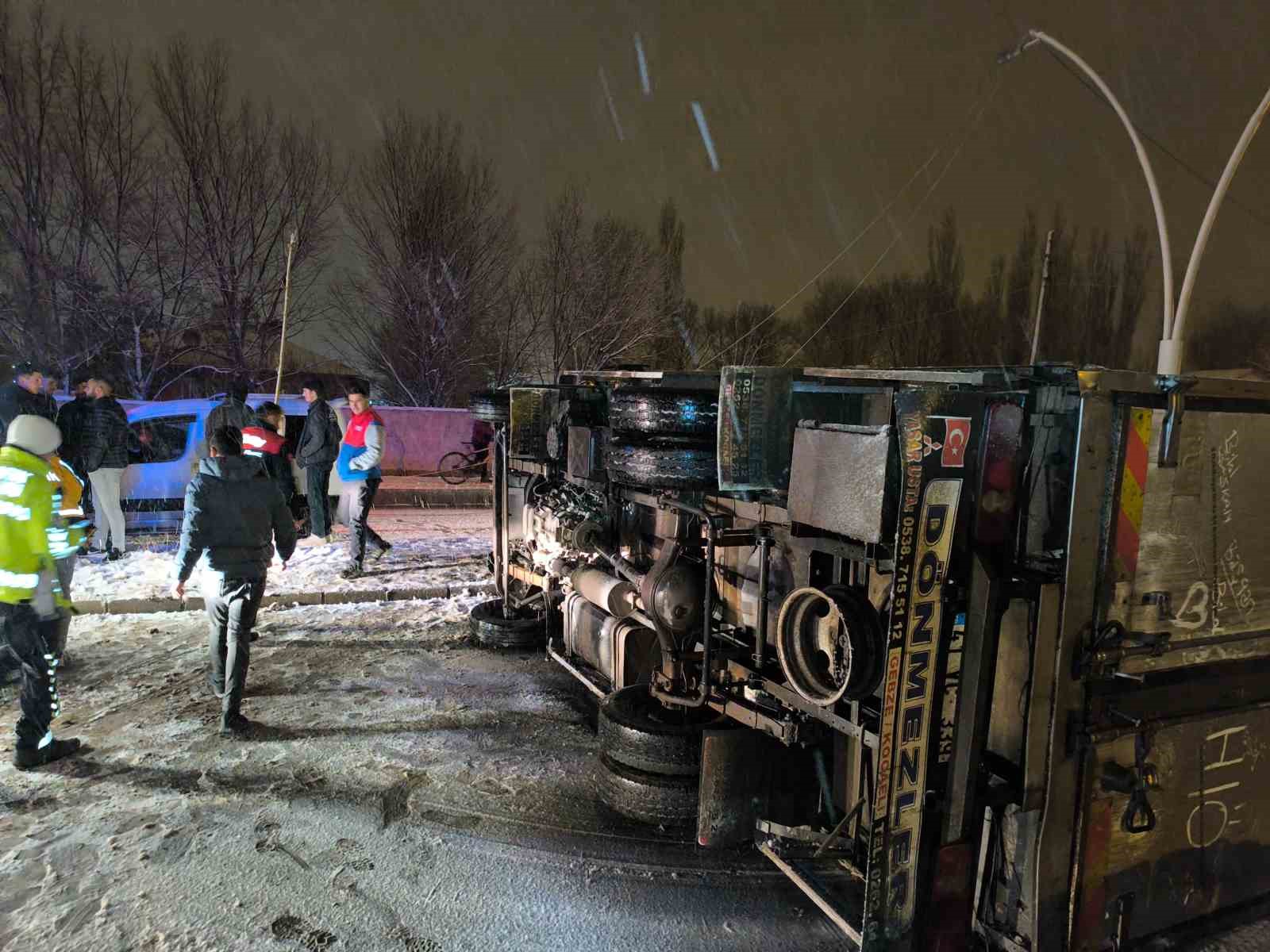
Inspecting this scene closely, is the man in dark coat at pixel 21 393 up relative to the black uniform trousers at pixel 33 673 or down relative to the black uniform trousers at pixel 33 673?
up

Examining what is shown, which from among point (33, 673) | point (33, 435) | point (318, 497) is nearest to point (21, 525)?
point (33, 435)

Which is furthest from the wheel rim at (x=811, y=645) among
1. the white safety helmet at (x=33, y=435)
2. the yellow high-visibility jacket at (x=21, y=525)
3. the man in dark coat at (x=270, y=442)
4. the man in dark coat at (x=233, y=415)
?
the man in dark coat at (x=233, y=415)

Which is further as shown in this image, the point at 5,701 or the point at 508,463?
the point at 508,463

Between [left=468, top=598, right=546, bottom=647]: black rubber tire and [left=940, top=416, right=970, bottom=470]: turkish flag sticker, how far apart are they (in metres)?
4.88

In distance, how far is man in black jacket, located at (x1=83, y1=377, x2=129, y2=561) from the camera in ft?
28.2

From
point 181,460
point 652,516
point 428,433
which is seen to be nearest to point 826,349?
point 428,433

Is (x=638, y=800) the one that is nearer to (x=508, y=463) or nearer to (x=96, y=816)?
(x=96, y=816)

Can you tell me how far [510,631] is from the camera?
22.1 feet

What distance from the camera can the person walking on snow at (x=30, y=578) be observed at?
4234 mm

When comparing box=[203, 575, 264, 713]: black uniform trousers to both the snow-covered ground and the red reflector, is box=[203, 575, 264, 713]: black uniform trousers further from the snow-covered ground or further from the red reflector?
the red reflector

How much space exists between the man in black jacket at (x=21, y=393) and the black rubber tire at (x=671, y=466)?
21.0 ft

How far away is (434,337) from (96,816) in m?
24.1

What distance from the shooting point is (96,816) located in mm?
3938

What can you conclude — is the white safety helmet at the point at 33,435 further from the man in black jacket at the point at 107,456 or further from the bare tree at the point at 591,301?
the bare tree at the point at 591,301
